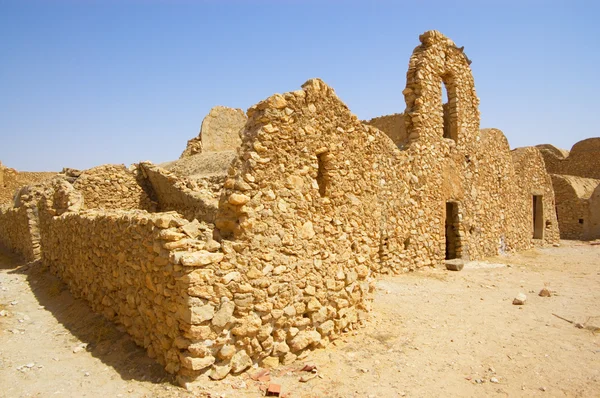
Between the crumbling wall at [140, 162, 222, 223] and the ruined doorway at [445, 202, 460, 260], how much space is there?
656cm

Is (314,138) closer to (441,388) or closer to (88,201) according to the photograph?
(441,388)

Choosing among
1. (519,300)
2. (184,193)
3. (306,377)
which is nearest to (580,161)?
(519,300)

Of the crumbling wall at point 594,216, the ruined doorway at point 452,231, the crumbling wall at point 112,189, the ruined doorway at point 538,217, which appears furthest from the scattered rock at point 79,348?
the crumbling wall at point 594,216

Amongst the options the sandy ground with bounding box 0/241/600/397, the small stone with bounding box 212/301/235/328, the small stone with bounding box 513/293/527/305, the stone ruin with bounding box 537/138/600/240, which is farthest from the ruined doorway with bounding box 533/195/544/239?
the small stone with bounding box 212/301/235/328

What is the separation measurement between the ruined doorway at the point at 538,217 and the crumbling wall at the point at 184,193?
13.9 m

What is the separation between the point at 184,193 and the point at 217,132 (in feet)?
20.6

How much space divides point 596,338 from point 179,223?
19.2 ft

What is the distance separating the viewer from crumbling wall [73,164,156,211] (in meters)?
9.92

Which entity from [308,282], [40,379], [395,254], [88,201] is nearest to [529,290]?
[395,254]

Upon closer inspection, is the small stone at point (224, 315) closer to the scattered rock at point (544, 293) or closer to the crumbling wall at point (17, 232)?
the scattered rock at point (544, 293)

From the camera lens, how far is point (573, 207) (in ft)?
70.8

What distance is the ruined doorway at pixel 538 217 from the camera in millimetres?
17219

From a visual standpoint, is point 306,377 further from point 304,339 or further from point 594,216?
point 594,216

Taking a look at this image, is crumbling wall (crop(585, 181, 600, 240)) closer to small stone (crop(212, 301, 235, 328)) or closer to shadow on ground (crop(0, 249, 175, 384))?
small stone (crop(212, 301, 235, 328))
